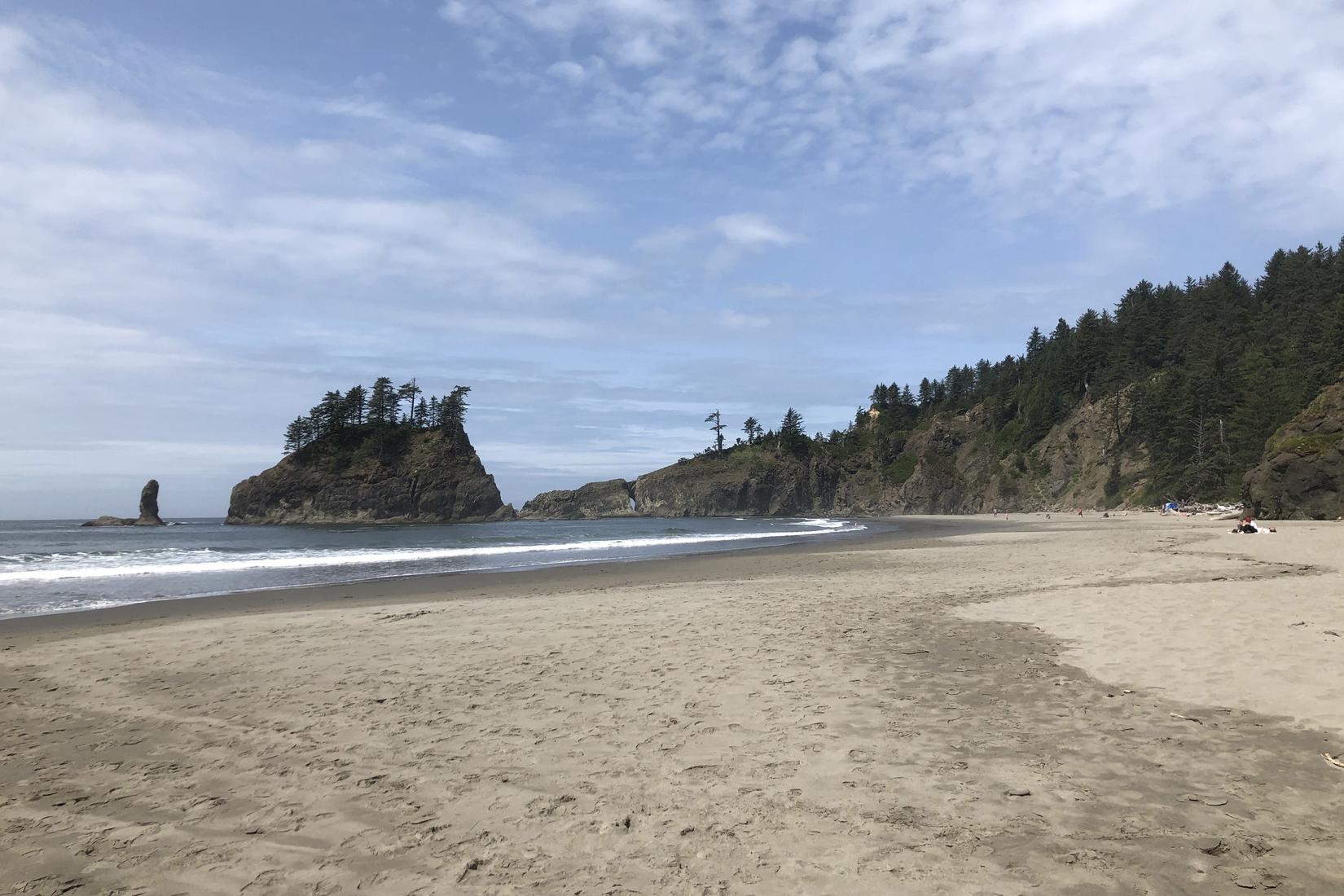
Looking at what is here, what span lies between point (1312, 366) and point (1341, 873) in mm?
75689

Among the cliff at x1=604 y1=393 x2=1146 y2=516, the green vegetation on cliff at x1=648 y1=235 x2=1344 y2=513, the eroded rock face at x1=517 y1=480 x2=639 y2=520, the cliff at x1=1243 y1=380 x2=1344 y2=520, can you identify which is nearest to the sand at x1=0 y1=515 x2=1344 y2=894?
the cliff at x1=1243 y1=380 x2=1344 y2=520

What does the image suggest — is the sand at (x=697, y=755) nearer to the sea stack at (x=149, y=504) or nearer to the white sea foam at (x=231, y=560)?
the white sea foam at (x=231, y=560)

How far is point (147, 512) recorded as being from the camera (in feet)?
398

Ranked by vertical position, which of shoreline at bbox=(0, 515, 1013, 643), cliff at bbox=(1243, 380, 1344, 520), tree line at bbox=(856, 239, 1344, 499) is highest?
tree line at bbox=(856, 239, 1344, 499)

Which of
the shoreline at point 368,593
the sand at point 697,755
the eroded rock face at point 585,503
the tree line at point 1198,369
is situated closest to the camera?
the sand at point 697,755

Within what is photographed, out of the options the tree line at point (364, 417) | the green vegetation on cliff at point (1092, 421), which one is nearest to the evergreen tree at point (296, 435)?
the tree line at point (364, 417)

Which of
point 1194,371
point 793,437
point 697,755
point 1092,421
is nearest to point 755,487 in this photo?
point 793,437

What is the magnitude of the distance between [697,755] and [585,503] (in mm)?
166660

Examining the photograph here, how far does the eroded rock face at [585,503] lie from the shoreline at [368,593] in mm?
141369

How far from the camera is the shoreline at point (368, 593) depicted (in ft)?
48.7

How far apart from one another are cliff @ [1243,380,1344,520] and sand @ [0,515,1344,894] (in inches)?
1449

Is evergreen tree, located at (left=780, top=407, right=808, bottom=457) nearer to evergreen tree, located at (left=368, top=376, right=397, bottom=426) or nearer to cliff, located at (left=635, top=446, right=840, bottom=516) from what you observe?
cliff, located at (left=635, top=446, right=840, bottom=516)

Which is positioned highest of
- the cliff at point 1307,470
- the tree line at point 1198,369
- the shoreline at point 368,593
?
the tree line at point 1198,369

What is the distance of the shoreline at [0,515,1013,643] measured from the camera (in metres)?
14.8
